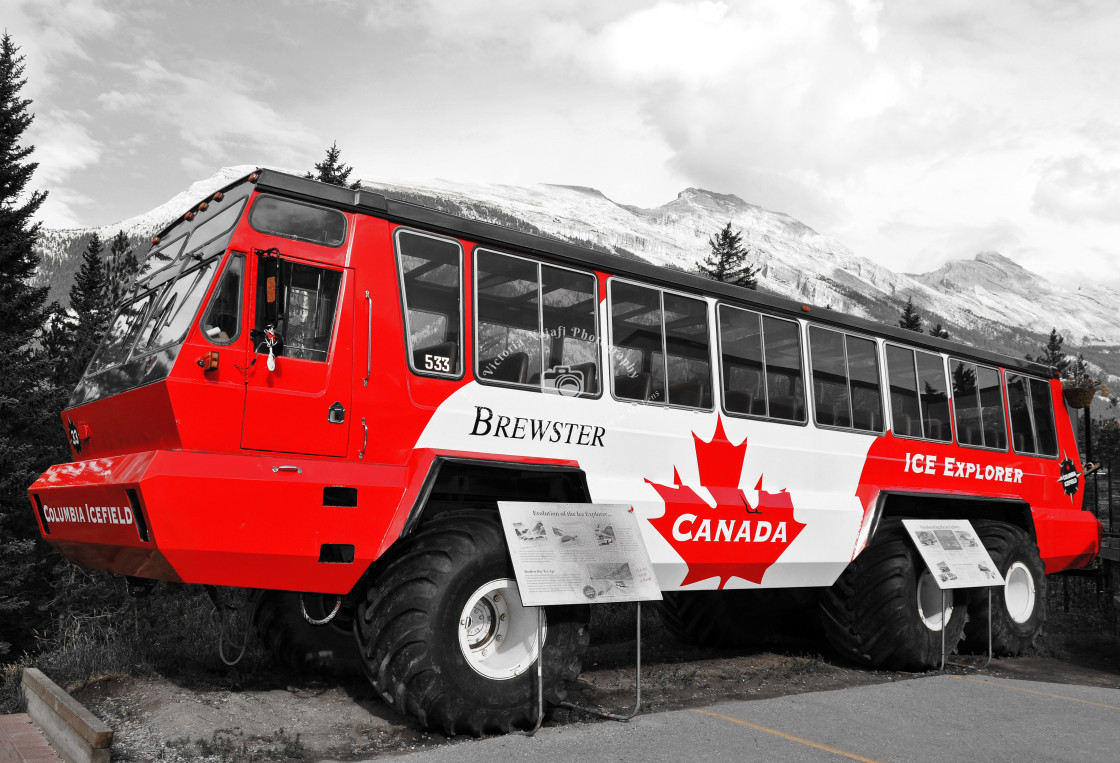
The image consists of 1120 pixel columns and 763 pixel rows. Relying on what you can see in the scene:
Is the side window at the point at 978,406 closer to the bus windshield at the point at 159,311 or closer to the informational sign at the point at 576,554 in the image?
the informational sign at the point at 576,554

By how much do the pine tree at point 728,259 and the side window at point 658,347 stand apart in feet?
135

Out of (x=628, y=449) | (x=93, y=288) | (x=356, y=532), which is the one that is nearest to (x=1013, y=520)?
(x=628, y=449)

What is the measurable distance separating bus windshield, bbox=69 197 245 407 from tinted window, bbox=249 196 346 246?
0.15m

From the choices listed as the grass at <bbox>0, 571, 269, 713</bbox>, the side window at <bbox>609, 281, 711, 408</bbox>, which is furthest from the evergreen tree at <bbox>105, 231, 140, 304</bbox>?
the side window at <bbox>609, 281, 711, 408</bbox>

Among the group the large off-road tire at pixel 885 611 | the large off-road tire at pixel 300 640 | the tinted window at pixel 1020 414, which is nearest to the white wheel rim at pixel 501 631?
the large off-road tire at pixel 300 640

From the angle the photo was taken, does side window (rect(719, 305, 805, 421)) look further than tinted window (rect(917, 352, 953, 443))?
No

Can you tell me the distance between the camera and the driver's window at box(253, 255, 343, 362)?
19.2ft

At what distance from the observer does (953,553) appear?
32.3 ft

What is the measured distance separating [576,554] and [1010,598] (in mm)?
6778

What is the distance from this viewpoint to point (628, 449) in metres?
7.56

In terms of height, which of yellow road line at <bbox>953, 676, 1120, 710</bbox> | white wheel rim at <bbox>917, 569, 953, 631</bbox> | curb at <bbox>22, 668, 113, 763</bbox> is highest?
white wheel rim at <bbox>917, 569, 953, 631</bbox>

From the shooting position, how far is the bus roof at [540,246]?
633 cm

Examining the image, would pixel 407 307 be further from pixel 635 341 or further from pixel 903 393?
pixel 903 393

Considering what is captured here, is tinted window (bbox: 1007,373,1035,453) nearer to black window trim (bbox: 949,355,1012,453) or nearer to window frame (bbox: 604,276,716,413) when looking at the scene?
black window trim (bbox: 949,355,1012,453)
